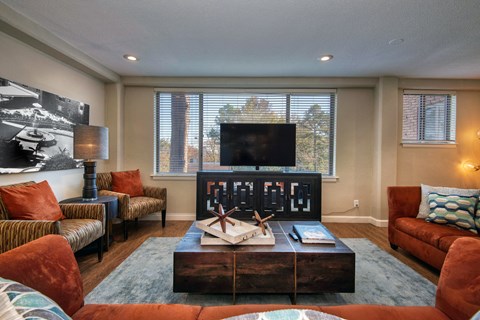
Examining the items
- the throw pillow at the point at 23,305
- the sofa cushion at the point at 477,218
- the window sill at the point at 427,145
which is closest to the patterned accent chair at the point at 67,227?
the throw pillow at the point at 23,305

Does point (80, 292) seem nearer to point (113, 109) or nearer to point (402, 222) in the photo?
point (402, 222)

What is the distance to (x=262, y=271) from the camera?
169cm

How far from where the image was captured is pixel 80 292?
108 cm

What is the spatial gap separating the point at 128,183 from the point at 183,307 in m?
2.81

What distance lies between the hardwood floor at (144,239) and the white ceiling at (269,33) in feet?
8.13

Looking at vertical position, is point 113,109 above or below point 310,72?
below

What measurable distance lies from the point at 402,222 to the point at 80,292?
10.1ft

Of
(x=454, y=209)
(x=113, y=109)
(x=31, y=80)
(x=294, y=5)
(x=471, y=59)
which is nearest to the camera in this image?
(x=294, y=5)

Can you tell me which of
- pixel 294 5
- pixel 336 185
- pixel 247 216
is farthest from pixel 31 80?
pixel 336 185

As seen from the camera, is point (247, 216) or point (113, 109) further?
point (113, 109)

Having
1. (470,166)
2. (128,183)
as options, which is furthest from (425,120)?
(128,183)

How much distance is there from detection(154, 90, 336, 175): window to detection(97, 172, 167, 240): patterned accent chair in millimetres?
563

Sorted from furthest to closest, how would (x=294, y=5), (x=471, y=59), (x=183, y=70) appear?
(x=183, y=70) → (x=471, y=59) → (x=294, y=5)

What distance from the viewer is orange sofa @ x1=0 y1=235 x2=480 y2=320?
0.94 m
